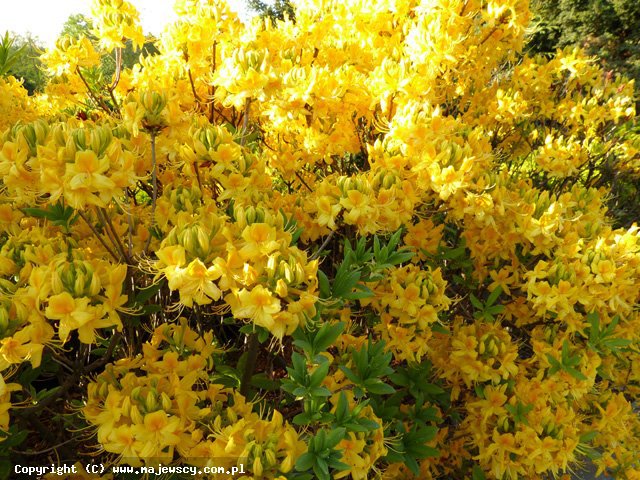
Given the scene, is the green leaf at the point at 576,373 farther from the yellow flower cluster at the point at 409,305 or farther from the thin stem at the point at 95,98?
the thin stem at the point at 95,98

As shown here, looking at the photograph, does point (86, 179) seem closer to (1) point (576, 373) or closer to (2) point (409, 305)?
(2) point (409, 305)

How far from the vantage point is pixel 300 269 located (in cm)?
113

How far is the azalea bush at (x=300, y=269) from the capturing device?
46.9 inches

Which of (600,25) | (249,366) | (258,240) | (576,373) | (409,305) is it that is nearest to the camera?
(258,240)

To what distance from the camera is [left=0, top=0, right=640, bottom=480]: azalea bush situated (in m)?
1.19

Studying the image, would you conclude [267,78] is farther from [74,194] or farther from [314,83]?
[74,194]

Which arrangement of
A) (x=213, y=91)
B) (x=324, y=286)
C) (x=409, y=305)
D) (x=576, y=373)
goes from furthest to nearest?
1. (x=213, y=91)
2. (x=576, y=373)
3. (x=409, y=305)
4. (x=324, y=286)

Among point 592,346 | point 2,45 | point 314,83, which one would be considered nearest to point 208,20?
point 314,83

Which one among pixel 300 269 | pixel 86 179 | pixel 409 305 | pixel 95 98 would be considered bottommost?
pixel 409 305

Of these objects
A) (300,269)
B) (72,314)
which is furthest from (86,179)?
(300,269)

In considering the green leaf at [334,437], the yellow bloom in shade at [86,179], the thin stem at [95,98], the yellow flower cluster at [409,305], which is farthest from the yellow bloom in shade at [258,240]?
the thin stem at [95,98]

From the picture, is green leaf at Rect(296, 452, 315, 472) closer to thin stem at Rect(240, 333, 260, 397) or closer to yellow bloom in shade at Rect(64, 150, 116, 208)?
thin stem at Rect(240, 333, 260, 397)

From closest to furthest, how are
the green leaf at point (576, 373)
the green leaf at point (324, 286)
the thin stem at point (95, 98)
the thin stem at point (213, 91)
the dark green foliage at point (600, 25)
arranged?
the green leaf at point (324, 286) → the green leaf at point (576, 373) → the thin stem at point (213, 91) → the thin stem at point (95, 98) → the dark green foliage at point (600, 25)

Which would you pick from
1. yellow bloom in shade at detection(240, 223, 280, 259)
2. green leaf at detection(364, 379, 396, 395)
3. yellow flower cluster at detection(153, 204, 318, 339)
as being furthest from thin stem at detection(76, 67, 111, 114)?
green leaf at detection(364, 379, 396, 395)
